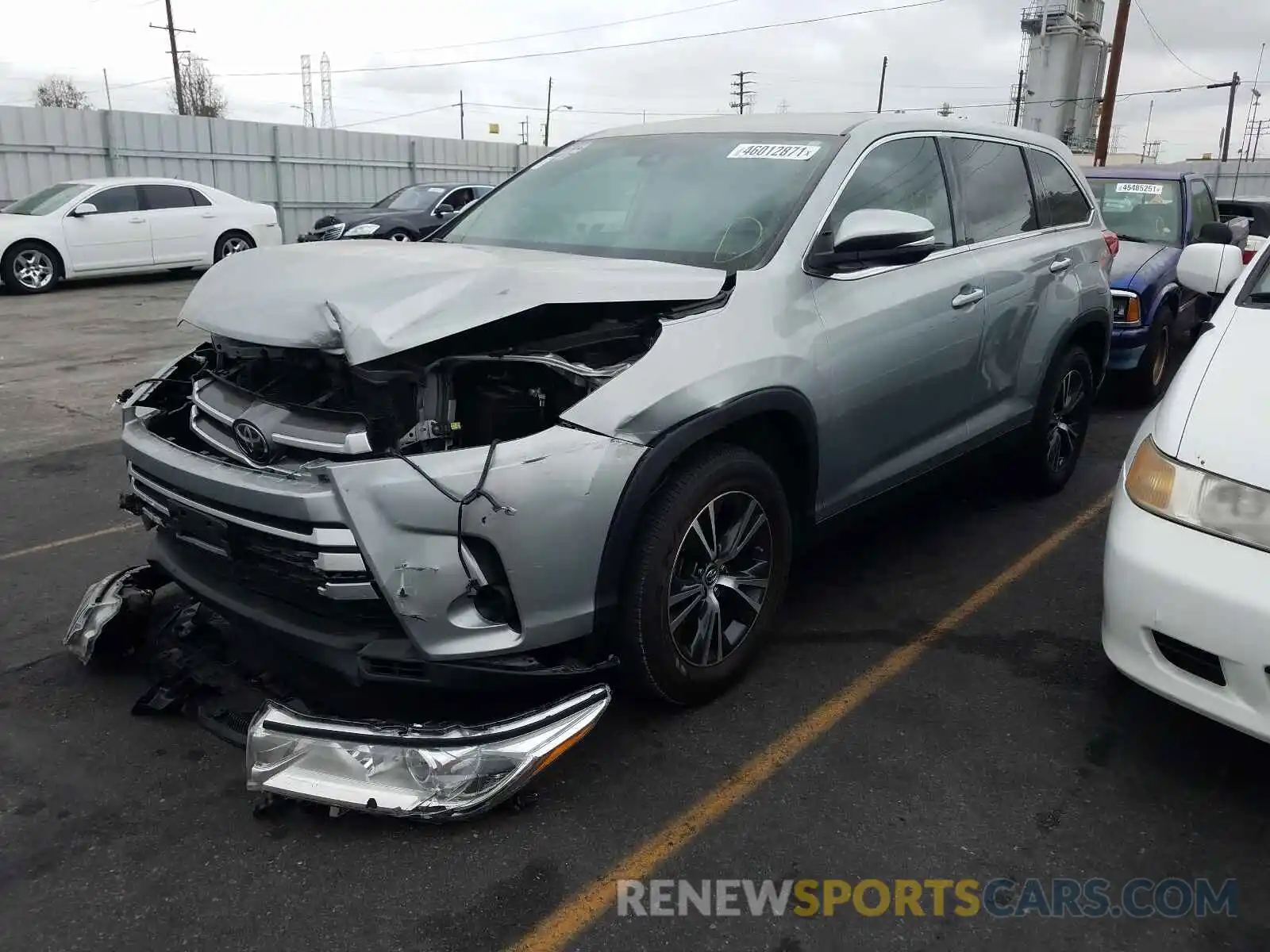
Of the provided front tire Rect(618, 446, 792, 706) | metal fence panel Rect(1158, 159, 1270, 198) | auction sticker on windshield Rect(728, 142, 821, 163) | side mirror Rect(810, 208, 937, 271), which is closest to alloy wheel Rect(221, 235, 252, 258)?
auction sticker on windshield Rect(728, 142, 821, 163)

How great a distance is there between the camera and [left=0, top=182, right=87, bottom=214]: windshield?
566 inches

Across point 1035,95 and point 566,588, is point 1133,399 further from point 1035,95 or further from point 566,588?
point 1035,95

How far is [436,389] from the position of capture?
271 centimetres

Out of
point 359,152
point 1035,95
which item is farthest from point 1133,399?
point 1035,95

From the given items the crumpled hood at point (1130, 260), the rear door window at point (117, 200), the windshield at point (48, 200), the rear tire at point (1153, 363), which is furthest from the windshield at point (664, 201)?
the windshield at point (48, 200)

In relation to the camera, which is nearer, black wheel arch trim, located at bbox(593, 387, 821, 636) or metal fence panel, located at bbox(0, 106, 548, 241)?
black wheel arch trim, located at bbox(593, 387, 821, 636)

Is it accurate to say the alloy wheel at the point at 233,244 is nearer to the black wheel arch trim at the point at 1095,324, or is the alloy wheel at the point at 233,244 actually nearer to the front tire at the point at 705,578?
the black wheel arch trim at the point at 1095,324

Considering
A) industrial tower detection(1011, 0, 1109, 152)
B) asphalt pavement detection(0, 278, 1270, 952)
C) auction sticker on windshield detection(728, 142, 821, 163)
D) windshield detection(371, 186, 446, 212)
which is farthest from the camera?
industrial tower detection(1011, 0, 1109, 152)

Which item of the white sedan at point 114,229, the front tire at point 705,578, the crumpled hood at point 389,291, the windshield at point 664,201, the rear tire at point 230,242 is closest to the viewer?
the crumpled hood at point 389,291

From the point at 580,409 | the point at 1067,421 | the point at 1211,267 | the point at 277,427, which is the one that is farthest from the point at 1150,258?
the point at 277,427

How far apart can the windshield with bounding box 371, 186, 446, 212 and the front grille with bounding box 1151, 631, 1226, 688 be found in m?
16.2

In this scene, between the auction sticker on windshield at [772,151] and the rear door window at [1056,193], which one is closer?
the auction sticker on windshield at [772,151]

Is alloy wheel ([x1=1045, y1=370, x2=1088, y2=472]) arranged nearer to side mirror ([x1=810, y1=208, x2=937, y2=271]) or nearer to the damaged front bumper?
side mirror ([x1=810, y1=208, x2=937, y2=271])

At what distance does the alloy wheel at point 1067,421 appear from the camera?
5117 millimetres
